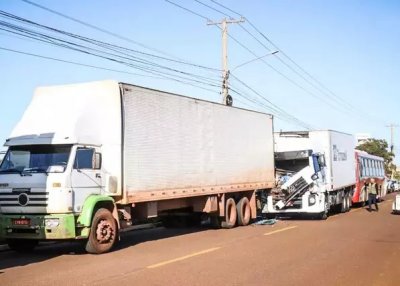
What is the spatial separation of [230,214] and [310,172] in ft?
16.6

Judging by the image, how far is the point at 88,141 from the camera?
40.4 ft

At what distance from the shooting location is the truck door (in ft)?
38.6

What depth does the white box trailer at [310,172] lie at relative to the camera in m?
22.2

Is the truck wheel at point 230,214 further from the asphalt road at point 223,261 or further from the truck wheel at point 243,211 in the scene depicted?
the asphalt road at point 223,261

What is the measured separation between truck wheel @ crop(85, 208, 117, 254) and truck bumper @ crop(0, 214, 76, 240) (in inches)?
19.5

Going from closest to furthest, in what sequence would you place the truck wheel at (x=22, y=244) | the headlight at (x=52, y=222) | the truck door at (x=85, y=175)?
the headlight at (x=52, y=222), the truck door at (x=85, y=175), the truck wheel at (x=22, y=244)

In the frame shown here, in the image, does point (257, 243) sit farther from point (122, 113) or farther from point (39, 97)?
point (39, 97)

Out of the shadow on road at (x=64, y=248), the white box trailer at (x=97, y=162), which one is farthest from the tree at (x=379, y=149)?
the white box trailer at (x=97, y=162)

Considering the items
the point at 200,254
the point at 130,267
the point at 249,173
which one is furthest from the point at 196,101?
the point at 130,267

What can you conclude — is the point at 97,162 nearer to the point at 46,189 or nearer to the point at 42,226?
the point at 46,189

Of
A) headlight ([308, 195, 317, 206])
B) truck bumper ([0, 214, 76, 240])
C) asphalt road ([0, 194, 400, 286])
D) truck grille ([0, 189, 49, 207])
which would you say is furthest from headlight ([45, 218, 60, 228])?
headlight ([308, 195, 317, 206])

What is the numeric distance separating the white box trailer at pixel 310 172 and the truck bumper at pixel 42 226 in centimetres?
1239

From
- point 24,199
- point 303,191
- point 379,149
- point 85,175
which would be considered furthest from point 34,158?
point 379,149

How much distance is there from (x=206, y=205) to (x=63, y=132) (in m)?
6.35
